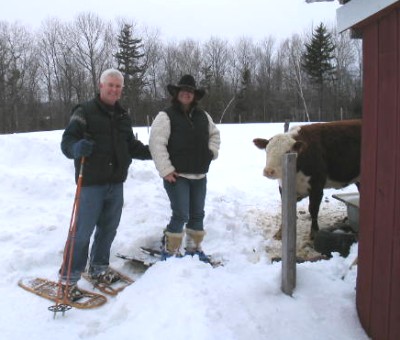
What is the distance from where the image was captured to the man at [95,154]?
401 cm

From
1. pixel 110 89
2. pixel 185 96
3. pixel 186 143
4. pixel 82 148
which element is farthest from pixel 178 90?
pixel 82 148

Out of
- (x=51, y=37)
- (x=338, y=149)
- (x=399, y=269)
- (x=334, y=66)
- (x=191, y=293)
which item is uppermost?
(x=51, y=37)

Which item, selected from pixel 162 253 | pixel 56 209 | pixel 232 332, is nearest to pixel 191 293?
pixel 232 332

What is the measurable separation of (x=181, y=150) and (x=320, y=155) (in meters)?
→ 2.36

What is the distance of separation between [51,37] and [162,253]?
174ft

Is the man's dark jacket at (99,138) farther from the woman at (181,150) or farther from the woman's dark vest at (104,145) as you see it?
the woman at (181,150)

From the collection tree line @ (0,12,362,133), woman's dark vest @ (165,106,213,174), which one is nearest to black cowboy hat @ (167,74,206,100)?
woman's dark vest @ (165,106,213,174)

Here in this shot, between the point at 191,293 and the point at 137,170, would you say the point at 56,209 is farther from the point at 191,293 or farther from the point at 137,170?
the point at 191,293

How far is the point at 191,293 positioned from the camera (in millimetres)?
3430

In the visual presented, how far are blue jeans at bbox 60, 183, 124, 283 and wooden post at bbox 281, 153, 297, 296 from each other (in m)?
1.66

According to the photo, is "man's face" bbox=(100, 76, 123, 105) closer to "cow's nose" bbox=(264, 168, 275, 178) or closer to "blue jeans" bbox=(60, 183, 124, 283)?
"blue jeans" bbox=(60, 183, 124, 283)

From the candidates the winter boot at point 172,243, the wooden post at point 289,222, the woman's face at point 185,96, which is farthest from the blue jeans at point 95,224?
the wooden post at point 289,222

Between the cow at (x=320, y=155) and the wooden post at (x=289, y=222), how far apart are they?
2008 mm

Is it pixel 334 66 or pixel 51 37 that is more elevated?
pixel 51 37
